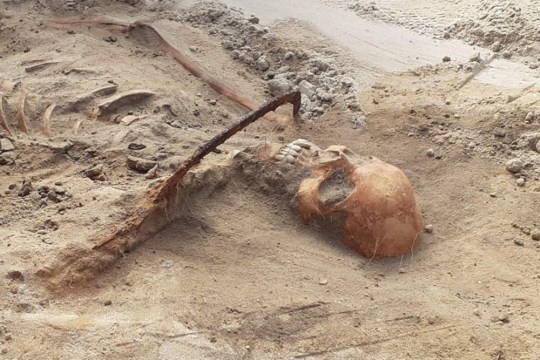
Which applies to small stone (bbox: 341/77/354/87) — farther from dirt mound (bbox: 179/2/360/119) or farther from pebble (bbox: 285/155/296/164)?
pebble (bbox: 285/155/296/164)

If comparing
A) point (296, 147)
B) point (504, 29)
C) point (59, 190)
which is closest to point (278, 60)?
point (504, 29)

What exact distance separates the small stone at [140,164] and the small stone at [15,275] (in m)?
1.00

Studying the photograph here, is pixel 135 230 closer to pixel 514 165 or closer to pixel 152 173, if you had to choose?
pixel 152 173

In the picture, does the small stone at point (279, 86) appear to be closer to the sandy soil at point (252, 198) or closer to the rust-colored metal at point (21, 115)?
the sandy soil at point (252, 198)

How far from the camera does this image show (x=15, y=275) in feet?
8.98

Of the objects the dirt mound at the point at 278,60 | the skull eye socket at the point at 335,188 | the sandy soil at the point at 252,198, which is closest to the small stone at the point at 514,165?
the sandy soil at the point at 252,198

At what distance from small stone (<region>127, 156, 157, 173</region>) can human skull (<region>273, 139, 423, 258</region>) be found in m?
0.74

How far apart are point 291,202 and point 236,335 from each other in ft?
3.31

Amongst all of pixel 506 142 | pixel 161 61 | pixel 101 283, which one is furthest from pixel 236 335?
pixel 161 61

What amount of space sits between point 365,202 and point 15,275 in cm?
151

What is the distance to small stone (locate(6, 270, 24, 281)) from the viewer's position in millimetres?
2730

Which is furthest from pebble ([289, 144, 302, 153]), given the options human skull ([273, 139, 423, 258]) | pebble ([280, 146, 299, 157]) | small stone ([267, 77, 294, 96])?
small stone ([267, 77, 294, 96])

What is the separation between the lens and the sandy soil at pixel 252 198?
8.93 ft

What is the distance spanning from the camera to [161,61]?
16.7 ft
